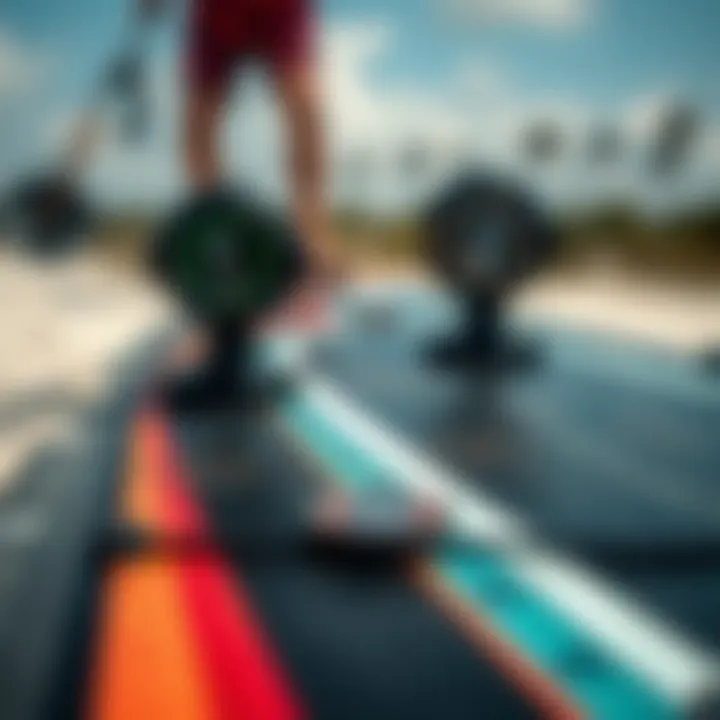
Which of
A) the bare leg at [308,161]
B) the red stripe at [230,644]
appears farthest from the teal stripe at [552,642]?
the bare leg at [308,161]

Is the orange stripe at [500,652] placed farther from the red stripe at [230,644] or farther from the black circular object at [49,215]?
the black circular object at [49,215]

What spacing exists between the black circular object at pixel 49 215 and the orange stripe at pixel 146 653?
3.89ft

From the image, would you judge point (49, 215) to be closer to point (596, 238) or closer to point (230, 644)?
point (596, 238)

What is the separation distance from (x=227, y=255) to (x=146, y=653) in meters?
0.64

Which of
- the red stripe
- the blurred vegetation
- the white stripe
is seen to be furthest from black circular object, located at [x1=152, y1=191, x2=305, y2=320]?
the red stripe

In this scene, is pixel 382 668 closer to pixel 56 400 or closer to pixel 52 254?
pixel 56 400

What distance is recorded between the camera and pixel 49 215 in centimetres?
199

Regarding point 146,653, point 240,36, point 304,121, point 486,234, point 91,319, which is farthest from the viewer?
point 91,319

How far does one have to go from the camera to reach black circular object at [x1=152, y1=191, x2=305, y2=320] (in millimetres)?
1165

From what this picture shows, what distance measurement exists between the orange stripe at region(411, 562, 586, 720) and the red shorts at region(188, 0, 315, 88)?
108cm

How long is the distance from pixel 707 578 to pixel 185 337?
1.19m

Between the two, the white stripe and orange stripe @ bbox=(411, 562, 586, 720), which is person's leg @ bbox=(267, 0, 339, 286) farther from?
orange stripe @ bbox=(411, 562, 586, 720)

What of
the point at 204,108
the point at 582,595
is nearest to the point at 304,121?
the point at 204,108

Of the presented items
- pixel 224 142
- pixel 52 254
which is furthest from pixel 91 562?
pixel 52 254
